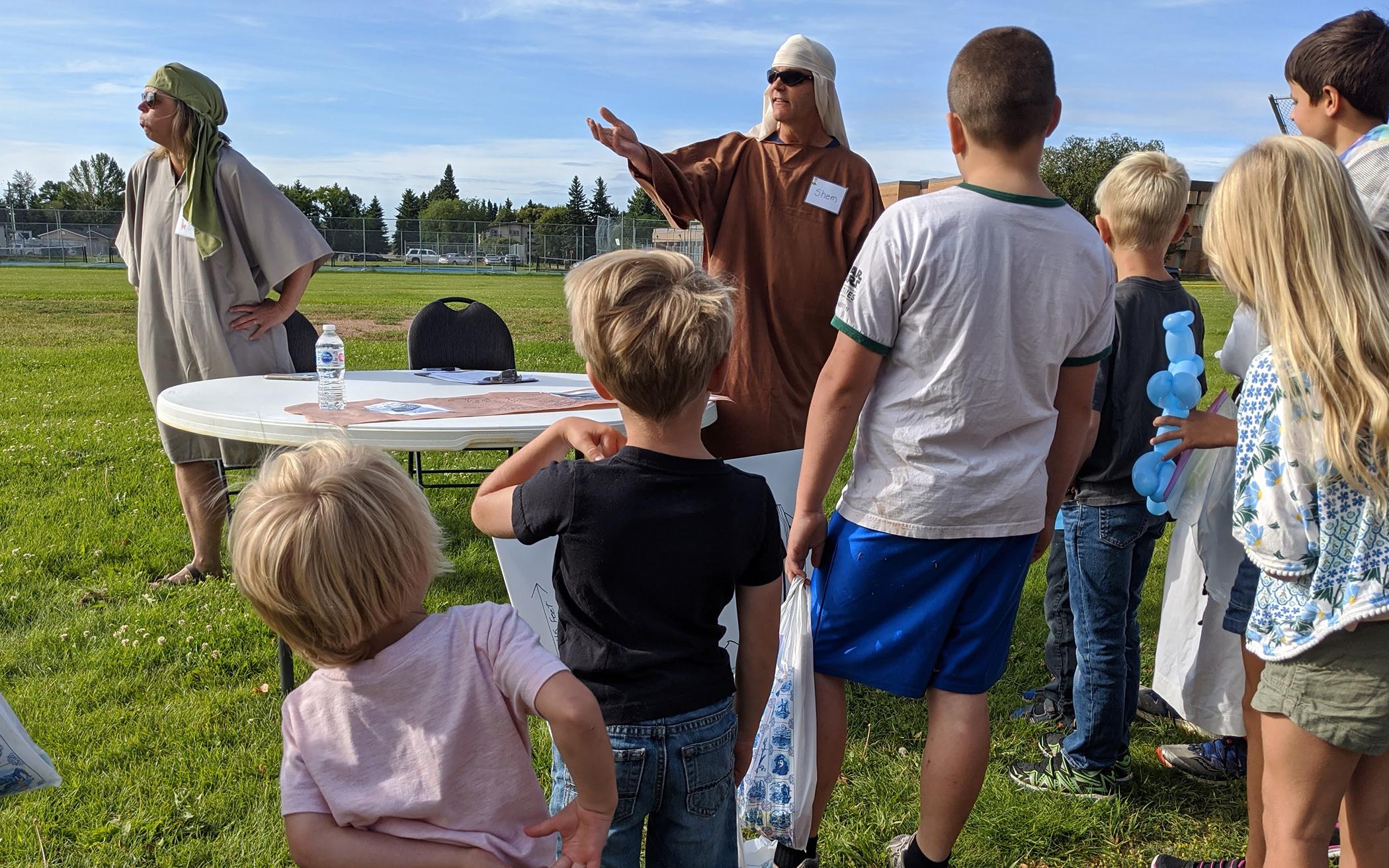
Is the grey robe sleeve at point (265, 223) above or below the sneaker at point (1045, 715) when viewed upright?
above

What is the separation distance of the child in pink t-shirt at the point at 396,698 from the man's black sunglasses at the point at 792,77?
223 cm

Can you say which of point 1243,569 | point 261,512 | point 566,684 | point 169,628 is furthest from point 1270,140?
point 169,628

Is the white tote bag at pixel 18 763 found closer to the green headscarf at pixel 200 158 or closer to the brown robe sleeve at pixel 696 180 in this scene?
the brown robe sleeve at pixel 696 180

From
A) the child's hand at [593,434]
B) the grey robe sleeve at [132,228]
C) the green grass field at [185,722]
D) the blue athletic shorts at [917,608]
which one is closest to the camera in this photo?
the child's hand at [593,434]

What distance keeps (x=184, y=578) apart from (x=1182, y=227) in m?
4.12

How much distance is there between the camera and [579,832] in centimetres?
135

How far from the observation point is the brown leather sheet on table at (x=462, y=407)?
296cm

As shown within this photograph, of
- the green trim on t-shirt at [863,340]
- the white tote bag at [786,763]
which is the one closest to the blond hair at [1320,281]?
the green trim on t-shirt at [863,340]

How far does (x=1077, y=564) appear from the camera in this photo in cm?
274

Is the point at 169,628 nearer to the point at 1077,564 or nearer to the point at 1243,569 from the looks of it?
the point at 1077,564

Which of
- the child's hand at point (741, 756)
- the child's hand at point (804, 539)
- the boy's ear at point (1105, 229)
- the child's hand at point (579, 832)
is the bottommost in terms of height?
the child's hand at point (741, 756)

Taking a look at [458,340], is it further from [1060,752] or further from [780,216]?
[1060,752]

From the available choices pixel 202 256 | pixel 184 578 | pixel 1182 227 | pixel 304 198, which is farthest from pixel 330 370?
pixel 304 198

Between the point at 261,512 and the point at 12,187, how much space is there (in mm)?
113103
